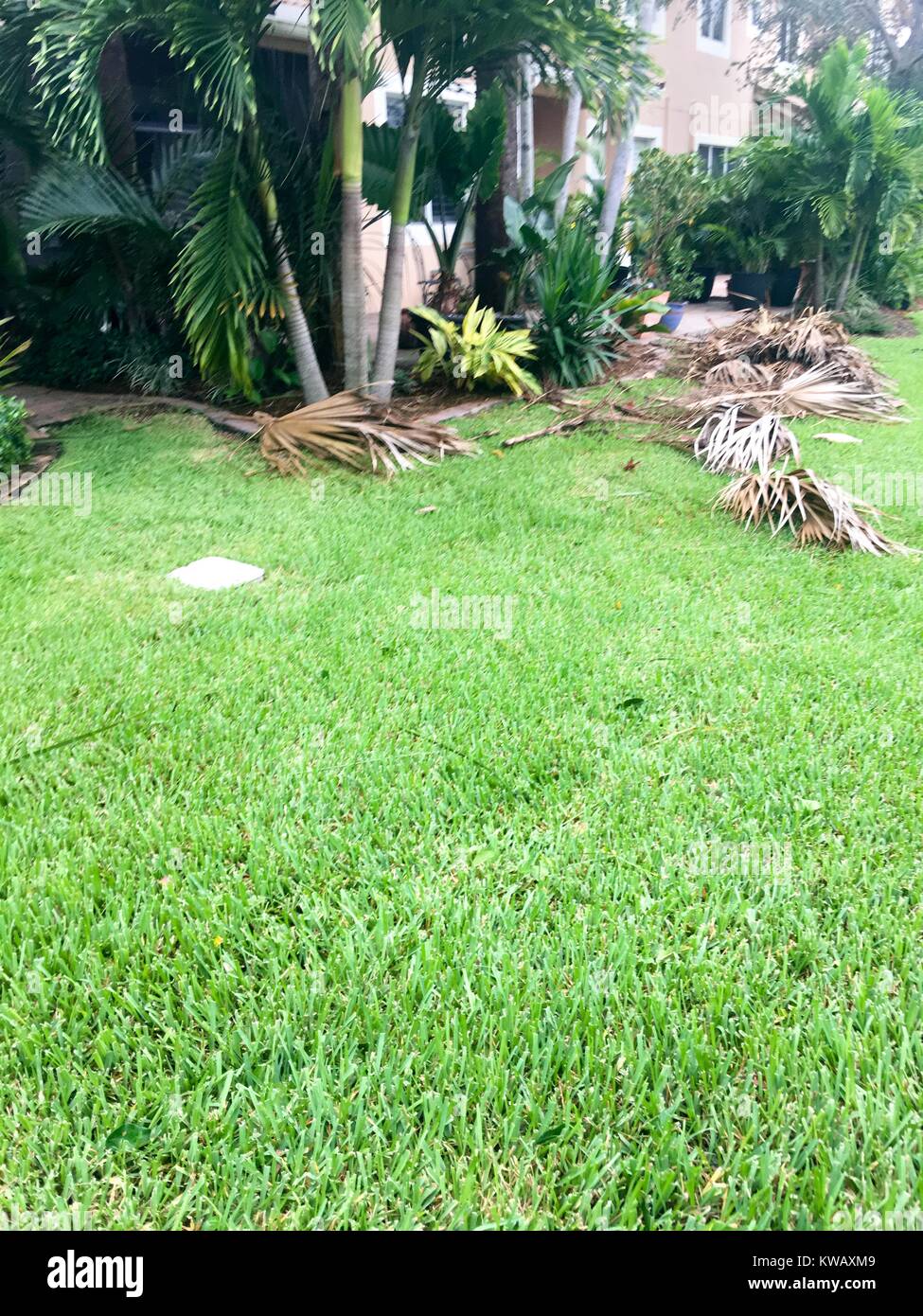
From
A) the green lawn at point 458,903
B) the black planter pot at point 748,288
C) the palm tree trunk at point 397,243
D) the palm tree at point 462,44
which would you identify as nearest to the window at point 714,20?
the black planter pot at point 748,288

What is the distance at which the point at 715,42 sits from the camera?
21844mm

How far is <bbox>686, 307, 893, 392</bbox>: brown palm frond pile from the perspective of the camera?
9.34m

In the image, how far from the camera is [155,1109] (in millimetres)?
1768

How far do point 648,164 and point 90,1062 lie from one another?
16.6 meters

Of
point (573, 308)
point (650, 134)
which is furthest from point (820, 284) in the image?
point (650, 134)

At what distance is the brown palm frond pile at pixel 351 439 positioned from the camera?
268 inches

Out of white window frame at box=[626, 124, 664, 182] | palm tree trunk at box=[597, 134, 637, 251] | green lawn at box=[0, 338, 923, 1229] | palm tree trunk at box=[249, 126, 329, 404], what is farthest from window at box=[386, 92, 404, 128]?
green lawn at box=[0, 338, 923, 1229]

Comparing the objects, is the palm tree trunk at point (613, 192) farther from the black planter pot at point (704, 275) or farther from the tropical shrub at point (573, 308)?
Answer: the black planter pot at point (704, 275)

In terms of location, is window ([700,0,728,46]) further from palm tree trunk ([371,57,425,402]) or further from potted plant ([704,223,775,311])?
palm tree trunk ([371,57,425,402])

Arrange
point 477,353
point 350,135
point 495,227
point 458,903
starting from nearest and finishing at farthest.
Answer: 1. point 458,903
2. point 350,135
3. point 477,353
4. point 495,227

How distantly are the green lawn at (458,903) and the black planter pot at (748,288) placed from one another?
12596mm

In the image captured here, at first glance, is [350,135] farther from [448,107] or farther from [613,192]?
[448,107]

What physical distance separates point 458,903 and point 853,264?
14.5m
